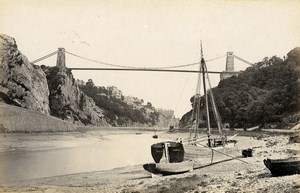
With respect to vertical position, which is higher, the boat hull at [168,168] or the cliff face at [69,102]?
the cliff face at [69,102]

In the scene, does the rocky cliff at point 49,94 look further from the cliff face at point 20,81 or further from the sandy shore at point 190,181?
the sandy shore at point 190,181

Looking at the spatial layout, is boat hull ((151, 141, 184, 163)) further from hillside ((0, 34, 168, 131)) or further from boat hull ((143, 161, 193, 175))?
hillside ((0, 34, 168, 131))

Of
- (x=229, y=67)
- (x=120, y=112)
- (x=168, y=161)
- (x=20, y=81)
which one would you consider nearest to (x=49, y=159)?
(x=20, y=81)

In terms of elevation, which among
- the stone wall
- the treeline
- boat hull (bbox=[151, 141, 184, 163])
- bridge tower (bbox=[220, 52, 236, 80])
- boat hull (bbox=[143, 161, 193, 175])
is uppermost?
bridge tower (bbox=[220, 52, 236, 80])

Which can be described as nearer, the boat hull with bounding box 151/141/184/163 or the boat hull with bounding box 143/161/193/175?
the boat hull with bounding box 143/161/193/175

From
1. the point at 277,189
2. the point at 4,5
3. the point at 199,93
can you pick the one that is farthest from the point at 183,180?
the point at 4,5

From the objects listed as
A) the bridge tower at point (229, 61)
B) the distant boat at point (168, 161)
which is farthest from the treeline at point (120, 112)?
the bridge tower at point (229, 61)

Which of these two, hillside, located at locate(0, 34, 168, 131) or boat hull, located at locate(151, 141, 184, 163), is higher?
hillside, located at locate(0, 34, 168, 131)

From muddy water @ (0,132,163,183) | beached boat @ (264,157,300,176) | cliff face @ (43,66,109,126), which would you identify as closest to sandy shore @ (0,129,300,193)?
beached boat @ (264,157,300,176)
